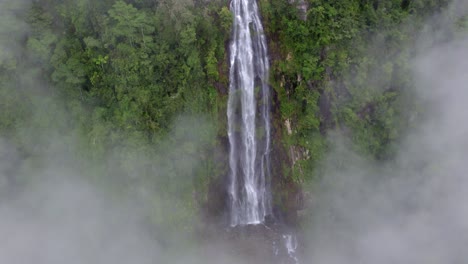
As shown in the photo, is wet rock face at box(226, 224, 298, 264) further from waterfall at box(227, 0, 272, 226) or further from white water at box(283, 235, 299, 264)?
waterfall at box(227, 0, 272, 226)

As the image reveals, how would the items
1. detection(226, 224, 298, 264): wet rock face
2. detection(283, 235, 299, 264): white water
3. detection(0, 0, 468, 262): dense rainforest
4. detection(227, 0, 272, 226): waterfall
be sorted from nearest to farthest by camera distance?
detection(0, 0, 468, 262): dense rainforest
detection(227, 0, 272, 226): waterfall
detection(226, 224, 298, 264): wet rock face
detection(283, 235, 299, 264): white water

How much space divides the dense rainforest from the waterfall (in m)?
0.40

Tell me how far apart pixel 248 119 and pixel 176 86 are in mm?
3535

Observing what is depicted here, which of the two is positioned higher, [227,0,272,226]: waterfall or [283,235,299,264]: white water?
[227,0,272,226]: waterfall

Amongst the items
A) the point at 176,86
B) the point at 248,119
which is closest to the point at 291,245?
the point at 248,119

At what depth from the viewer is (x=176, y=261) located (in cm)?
1568

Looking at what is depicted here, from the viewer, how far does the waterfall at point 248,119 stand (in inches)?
595

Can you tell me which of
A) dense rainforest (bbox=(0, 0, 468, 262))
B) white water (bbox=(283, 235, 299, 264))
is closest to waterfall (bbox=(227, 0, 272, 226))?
dense rainforest (bbox=(0, 0, 468, 262))

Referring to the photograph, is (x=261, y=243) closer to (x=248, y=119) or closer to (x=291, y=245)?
(x=291, y=245)

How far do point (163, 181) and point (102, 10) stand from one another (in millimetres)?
7231

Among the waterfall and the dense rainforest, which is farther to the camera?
the waterfall

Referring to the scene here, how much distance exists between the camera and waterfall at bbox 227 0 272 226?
15102 millimetres

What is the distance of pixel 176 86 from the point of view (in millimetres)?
14625

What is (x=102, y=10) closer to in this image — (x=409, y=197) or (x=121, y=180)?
(x=121, y=180)
